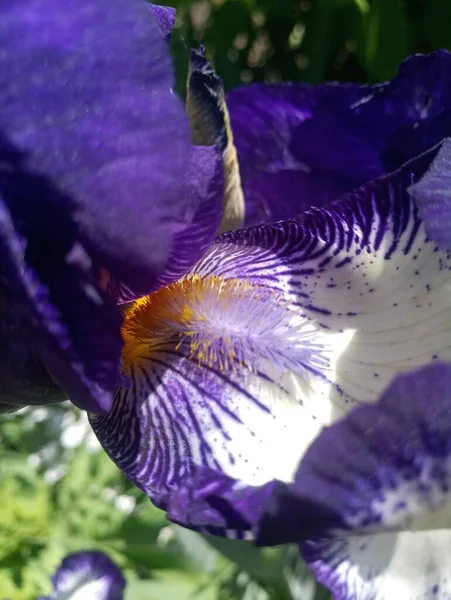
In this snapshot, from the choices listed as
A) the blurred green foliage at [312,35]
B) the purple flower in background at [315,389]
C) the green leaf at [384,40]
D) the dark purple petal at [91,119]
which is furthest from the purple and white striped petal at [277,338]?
the green leaf at [384,40]

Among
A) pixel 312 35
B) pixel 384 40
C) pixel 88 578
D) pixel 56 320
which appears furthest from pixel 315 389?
pixel 312 35

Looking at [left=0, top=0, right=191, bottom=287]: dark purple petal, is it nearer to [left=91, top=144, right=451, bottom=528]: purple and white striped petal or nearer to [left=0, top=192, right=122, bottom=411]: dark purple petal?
[left=0, top=192, right=122, bottom=411]: dark purple petal

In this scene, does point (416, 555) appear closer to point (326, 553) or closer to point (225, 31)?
point (326, 553)

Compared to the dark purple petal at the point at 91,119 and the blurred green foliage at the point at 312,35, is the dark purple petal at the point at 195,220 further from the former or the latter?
the blurred green foliage at the point at 312,35

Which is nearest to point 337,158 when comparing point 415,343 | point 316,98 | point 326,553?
point 316,98

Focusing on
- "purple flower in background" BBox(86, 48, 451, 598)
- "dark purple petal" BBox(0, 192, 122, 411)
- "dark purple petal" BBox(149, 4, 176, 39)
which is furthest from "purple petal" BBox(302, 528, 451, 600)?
"dark purple petal" BBox(149, 4, 176, 39)

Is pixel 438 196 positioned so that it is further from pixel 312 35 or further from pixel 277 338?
pixel 312 35

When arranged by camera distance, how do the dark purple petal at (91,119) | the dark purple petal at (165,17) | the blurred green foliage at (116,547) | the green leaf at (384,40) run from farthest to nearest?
the green leaf at (384,40)
the blurred green foliage at (116,547)
the dark purple petal at (165,17)
the dark purple petal at (91,119)
